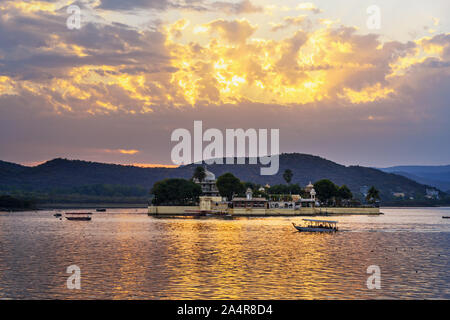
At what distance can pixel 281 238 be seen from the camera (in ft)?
300

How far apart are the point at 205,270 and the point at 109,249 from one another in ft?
82.0

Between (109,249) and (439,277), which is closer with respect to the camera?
(439,277)

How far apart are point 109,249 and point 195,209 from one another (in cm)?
12310
